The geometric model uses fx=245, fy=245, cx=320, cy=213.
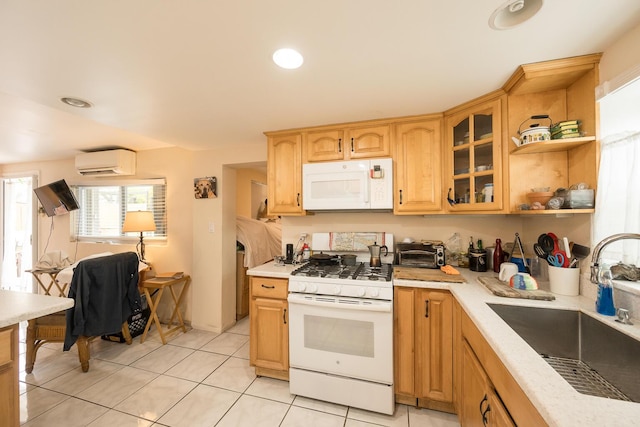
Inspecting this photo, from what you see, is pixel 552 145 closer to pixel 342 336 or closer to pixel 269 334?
pixel 342 336

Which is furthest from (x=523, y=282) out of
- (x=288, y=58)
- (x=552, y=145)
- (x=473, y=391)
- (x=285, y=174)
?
(x=285, y=174)

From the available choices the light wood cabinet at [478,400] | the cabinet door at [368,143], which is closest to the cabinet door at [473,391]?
the light wood cabinet at [478,400]

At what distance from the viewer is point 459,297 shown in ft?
4.76

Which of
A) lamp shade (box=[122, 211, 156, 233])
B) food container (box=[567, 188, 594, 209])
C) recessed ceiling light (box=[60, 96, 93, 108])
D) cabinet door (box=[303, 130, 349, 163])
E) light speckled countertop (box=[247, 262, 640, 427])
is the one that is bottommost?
light speckled countertop (box=[247, 262, 640, 427])

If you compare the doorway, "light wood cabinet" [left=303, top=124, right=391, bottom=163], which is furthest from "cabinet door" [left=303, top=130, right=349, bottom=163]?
the doorway

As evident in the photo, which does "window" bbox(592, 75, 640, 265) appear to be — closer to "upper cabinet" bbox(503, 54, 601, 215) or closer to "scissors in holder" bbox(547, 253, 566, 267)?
"upper cabinet" bbox(503, 54, 601, 215)

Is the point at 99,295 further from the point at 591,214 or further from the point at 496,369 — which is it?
the point at 591,214

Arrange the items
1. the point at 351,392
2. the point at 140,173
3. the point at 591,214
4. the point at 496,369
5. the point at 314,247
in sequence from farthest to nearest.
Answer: the point at 140,173 < the point at 314,247 < the point at 351,392 < the point at 591,214 < the point at 496,369

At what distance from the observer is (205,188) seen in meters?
2.98

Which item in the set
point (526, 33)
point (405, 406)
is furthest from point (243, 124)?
point (405, 406)

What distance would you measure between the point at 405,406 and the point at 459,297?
1.00m

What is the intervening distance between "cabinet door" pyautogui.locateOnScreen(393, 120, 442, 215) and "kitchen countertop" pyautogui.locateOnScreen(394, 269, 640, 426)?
2.95ft

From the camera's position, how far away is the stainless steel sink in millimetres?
951

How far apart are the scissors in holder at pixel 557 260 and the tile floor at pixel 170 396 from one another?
4.04ft
